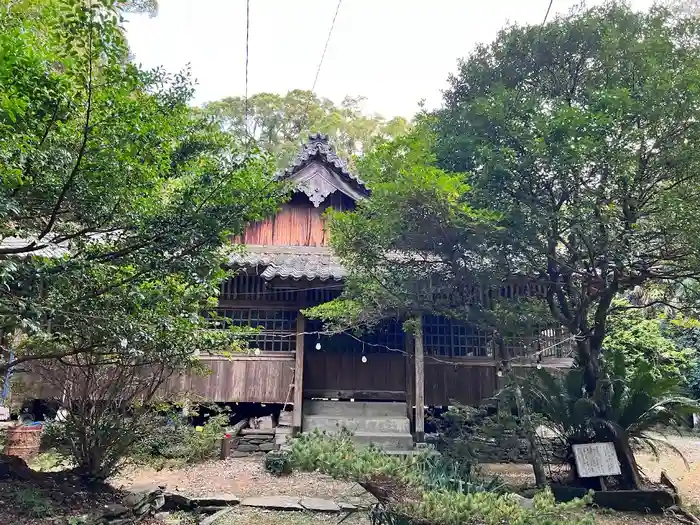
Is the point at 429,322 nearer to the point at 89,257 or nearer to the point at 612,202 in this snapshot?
the point at 612,202

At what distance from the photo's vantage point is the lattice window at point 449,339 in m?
10.7

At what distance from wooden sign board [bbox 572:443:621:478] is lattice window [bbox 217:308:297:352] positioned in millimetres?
5799

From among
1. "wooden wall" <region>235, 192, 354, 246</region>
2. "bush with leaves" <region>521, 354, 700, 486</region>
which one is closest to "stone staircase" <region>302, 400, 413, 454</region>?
"bush with leaves" <region>521, 354, 700, 486</region>

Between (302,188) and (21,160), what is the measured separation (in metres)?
9.42

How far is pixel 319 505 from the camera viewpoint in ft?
20.4

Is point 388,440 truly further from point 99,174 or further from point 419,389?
point 99,174

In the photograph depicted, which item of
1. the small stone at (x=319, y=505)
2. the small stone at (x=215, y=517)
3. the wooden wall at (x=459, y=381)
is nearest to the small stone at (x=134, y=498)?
the small stone at (x=215, y=517)

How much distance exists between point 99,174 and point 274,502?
15.5ft

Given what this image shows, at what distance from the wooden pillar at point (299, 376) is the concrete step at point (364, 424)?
362 millimetres

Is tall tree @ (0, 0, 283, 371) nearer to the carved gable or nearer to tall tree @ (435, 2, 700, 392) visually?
tall tree @ (435, 2, 700, 392)

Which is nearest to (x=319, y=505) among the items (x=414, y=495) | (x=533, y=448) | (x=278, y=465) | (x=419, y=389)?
(x=278, y=465)

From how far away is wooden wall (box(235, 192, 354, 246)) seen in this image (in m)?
12.5

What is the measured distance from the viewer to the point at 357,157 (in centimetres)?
710

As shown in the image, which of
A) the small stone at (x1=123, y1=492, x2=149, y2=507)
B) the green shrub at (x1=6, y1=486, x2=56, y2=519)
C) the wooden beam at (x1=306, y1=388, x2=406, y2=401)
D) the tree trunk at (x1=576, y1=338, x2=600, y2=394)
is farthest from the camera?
the wooden beam at (x1=306, y1=388, x2=406, y2=401)
